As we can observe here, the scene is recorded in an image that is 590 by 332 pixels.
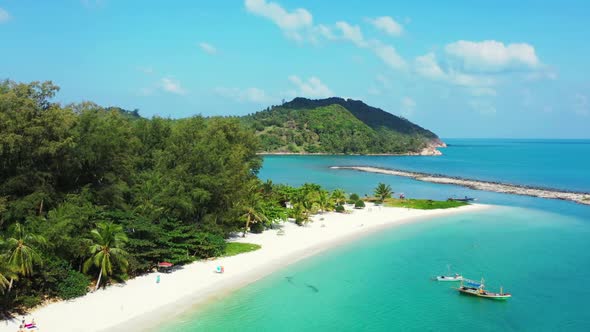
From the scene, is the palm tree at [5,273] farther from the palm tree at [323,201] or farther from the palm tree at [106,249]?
the palm tree at [323,201]

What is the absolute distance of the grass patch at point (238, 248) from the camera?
45.9 metres

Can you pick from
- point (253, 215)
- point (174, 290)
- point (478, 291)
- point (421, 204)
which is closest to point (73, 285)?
point (174, 290)

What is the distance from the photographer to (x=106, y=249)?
111 feet

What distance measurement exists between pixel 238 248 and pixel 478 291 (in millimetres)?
23451

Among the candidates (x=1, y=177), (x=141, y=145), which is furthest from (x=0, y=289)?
(x=141, y=145)

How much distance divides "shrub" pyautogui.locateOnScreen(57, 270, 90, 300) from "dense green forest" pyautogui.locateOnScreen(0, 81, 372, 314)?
0.24 ft

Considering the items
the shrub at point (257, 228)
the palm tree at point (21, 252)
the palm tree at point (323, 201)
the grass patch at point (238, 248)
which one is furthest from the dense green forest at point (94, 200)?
the palm tree at point (323, 201)

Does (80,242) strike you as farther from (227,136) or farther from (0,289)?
(227,136)

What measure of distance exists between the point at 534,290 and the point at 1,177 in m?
44.8

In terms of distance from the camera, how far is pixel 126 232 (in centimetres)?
3822

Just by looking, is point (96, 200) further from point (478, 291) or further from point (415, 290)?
point (478, 291)

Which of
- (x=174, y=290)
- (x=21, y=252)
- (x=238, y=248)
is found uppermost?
(x=21, y=252)

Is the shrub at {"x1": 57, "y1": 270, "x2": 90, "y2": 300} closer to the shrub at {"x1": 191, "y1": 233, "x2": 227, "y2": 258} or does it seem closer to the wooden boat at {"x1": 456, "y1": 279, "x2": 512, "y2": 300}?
the shrub at {"x1": 191, "y1": 233, "x2": 227, "y2": 258}

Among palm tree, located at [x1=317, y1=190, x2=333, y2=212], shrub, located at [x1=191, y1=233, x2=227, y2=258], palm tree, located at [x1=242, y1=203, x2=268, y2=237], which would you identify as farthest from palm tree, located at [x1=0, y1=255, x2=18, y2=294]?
palm tree, located at [x1=317, y1=190, x2=333, y2=212]
